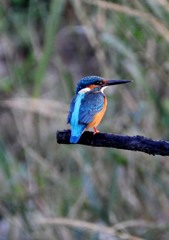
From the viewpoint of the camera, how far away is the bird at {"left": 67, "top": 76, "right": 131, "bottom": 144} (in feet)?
7.98

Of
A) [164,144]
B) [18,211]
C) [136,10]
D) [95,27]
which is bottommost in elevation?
[164,144]

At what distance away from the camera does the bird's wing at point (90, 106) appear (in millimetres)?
2489

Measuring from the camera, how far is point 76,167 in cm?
447

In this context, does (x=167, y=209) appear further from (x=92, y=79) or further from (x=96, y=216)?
(x=92, y=79)

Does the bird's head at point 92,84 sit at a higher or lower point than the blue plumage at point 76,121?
higher

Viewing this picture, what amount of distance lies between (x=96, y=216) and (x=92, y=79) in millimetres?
1301

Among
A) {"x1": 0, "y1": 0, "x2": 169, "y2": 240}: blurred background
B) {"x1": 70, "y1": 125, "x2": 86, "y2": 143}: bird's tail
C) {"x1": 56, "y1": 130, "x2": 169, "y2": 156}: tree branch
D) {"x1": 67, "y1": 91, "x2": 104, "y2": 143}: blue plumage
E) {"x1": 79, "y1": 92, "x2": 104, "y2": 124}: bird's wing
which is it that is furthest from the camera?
{"x1": 0, "y1": 0, "x2": 169, "y2": 240}: blurred background

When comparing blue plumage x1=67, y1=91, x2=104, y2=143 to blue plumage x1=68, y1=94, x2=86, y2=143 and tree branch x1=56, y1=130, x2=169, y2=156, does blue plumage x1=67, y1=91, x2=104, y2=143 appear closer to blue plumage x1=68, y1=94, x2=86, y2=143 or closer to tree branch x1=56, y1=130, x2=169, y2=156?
blue plumage x1=68, y1=94, x2=86, y2=143

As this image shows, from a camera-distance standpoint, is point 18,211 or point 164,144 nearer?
point 164,144

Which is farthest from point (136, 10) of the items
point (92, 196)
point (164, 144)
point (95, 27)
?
point (164, 144)

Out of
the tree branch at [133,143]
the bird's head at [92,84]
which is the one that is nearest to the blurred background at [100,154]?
the bird's head at [92,84]

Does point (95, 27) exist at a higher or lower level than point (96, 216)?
higher

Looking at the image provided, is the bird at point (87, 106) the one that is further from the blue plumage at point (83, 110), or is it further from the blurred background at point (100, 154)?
the blurred background at point (100, 154)

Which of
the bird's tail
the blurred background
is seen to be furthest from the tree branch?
the blurred background
